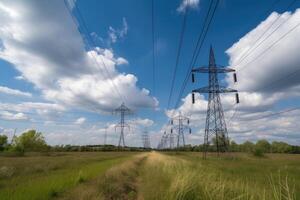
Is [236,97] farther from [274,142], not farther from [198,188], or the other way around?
[274,142]

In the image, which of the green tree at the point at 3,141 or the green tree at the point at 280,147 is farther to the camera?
the green tree at the point at 280,147

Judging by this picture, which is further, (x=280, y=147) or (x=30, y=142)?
(x=280, y=147)

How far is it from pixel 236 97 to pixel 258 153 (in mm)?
46716

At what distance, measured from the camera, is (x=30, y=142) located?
306 ft

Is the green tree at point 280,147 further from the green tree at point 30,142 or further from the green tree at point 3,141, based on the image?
the green tree at point 3,141

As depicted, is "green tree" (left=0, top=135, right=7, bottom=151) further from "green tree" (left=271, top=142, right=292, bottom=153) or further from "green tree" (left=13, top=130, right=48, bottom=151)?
"green tree" (left=271, top=142, right=292, bottom=153)

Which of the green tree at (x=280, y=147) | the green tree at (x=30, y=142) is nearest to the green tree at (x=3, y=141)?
the green tree at (x=30, y=142)

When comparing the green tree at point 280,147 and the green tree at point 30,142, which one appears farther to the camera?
the green tree at point 280,147

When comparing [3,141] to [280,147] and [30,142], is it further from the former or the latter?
[280,147]

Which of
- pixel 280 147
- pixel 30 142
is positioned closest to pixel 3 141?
pixel 30 142

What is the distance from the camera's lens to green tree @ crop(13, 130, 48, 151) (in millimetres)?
90625

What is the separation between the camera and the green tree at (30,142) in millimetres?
90625

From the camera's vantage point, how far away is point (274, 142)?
141 m

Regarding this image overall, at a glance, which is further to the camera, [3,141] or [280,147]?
[280,147]
